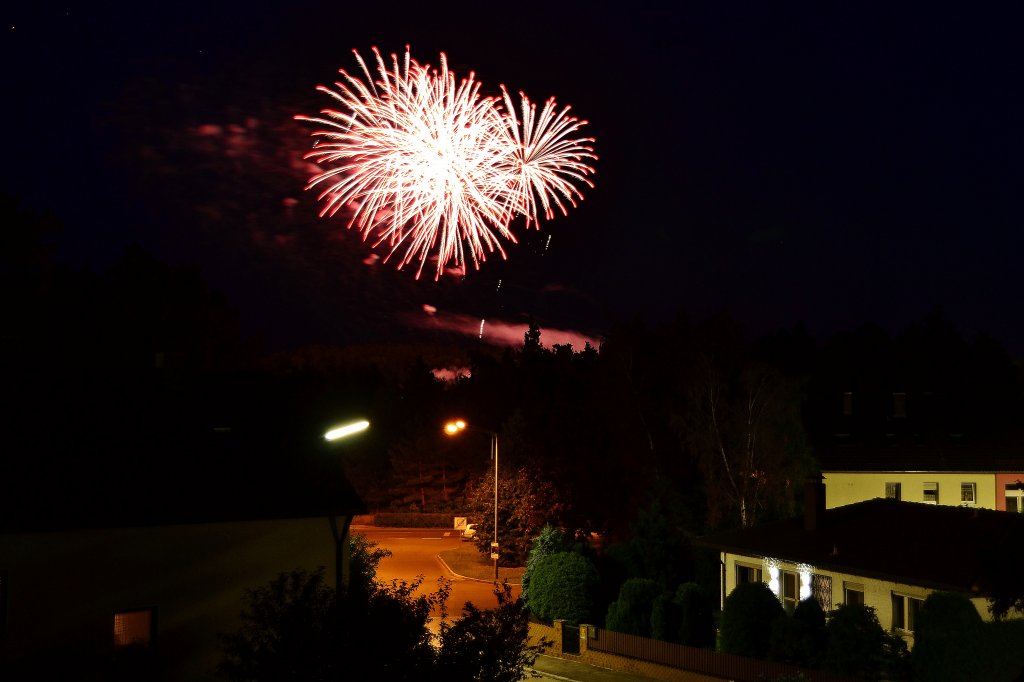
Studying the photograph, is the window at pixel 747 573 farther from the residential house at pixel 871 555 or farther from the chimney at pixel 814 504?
the chimney at pixel 814 504

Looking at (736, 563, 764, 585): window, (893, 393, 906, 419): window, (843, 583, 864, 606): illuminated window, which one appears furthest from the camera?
(893, 393, 906, 419): window

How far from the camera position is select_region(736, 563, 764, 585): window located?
1167 inches

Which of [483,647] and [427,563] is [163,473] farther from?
[427,563]

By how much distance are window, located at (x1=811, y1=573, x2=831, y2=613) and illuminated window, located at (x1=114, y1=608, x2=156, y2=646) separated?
1654 cm

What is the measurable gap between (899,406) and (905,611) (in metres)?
31.3

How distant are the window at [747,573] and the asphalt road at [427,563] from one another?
7104mm

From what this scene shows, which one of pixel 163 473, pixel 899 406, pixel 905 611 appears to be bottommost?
pixel 905 611

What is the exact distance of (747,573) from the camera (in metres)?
30.2

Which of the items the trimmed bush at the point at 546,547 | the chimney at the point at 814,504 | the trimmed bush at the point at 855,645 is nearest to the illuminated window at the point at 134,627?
the trimmed bush at the point at 855,645

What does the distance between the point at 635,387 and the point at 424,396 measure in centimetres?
4063

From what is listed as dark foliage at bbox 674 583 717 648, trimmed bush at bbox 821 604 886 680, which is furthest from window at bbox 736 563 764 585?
trimmed bush at bbox 821 604 886 680

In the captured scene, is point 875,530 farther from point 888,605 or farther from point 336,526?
point 336,526

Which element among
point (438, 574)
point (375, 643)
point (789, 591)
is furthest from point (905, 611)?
point (438, 574)

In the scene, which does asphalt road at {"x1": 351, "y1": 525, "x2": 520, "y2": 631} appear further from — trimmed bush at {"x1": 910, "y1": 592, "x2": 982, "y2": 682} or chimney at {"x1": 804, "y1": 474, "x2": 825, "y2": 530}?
trimmed bush at {"x1": 910, "y1": 592, "x2": 982, "y2": 682}
